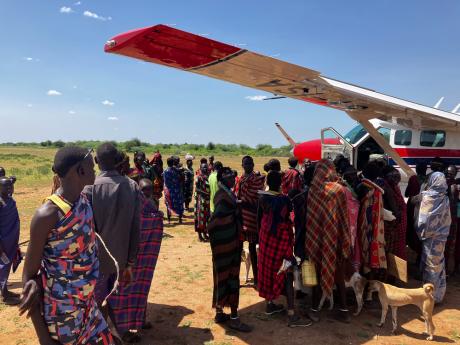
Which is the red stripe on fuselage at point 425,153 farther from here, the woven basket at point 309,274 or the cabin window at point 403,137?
the woven basket at point 309,274

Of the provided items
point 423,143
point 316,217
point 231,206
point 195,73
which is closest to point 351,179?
point 316,217

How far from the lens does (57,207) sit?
6.93 feet

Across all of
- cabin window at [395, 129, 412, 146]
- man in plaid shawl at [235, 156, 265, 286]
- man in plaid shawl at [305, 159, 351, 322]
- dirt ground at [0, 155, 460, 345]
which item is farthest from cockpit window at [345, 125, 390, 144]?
man in plaid shawl at [305, 159, 351, 322]

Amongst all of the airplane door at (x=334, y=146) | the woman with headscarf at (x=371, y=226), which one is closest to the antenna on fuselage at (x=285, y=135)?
the airplane door at (x=334, y=146)

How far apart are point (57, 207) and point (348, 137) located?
8947mm

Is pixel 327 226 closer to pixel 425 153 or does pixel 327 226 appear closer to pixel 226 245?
pixel 226 245

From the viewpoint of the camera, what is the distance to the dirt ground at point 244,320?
4188mm

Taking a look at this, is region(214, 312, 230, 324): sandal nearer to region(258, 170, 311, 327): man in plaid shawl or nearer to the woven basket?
region(258, 170, 311, 327): man in plaid shawl

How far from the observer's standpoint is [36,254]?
2068 millimetres

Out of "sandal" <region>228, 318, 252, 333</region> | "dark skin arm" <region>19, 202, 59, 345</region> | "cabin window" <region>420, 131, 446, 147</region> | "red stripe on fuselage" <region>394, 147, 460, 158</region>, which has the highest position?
"cabin window" <region>420, 131, 446, 147</region>

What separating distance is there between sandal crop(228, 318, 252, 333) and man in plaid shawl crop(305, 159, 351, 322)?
3.48 ft

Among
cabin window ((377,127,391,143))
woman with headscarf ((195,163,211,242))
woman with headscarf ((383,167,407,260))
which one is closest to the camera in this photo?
woman with headscarf ((383,167,407,260))

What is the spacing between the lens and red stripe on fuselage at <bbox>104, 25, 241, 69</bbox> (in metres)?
4.24

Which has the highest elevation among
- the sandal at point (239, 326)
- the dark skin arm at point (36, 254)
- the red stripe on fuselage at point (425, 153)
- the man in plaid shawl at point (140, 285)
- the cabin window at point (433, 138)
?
the cabin window at point (433, 138)
